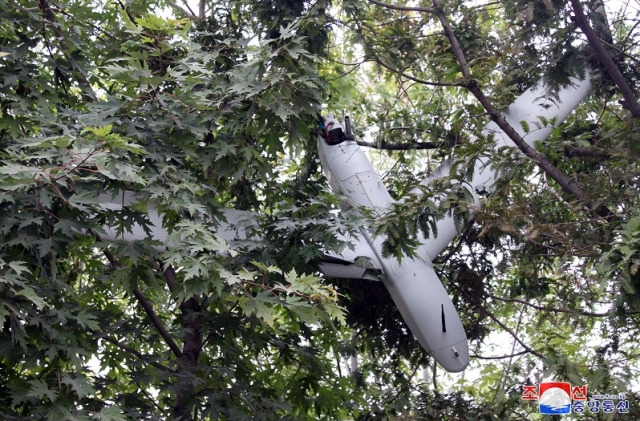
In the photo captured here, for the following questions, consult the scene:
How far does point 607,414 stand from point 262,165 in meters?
2.24

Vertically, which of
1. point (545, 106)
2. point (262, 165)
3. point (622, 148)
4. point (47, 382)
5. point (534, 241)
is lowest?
point (47, 382)

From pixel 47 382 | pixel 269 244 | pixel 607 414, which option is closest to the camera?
pixel 47 382

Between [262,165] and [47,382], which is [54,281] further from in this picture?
[262,165]

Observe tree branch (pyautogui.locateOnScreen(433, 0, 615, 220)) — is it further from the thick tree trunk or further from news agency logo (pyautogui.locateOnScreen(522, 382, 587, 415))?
the thick tree trunk

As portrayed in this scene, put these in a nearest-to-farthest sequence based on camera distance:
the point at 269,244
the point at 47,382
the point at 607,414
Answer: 1. the point at 47,382
2. the point at 607,414
3. the point at 269,244

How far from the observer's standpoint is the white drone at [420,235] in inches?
185

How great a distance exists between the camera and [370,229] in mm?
4430

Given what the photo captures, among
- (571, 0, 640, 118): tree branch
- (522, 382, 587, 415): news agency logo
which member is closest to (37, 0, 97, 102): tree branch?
(571, 0, 640, 118): tree branch

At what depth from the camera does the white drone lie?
4.70m

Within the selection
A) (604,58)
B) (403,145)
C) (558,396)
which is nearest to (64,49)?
(403,145)

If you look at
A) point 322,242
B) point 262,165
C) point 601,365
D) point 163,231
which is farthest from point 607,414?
point 163,231

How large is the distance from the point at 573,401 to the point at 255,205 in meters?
2.32

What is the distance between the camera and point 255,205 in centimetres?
526

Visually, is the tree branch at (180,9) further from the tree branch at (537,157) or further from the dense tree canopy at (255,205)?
the tree branch at (537,157)
